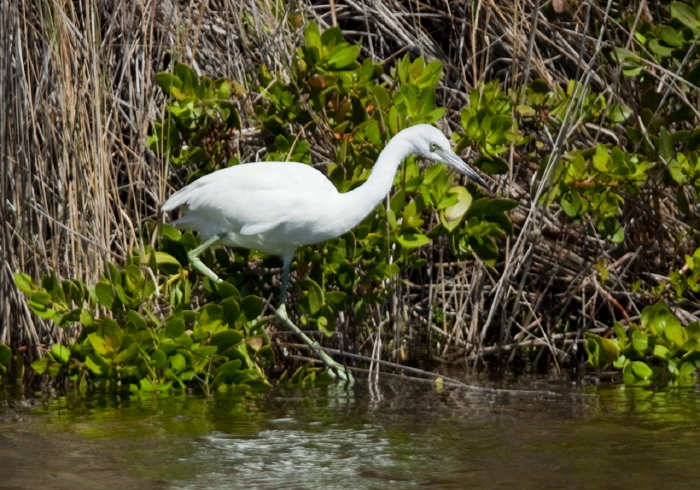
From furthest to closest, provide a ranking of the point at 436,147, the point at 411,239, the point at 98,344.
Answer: the point at 411,239
the point at 436,147
the point at 98,344

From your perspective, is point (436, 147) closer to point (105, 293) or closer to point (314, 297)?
point (314, 297)

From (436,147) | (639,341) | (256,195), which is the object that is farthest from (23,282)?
(639,341)

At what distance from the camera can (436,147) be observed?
407 centimetres

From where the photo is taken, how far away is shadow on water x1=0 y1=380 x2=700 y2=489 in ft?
8.77

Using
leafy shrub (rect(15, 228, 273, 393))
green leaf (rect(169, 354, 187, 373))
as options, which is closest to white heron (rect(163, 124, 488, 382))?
leafy shrub (rect(15, 228, 273, 393))

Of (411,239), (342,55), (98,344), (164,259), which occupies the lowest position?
(98,344)

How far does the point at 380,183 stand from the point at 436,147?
0.26 m

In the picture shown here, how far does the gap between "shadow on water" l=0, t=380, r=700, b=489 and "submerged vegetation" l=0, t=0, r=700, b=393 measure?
33 cm

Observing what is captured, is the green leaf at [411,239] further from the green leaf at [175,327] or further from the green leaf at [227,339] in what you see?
the green leaf at [175,327]

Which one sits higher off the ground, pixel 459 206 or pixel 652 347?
pixel 459 206

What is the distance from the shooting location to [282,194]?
4.04 m

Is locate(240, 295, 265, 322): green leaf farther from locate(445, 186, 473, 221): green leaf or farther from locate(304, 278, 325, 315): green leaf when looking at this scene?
locate(445, 186, 473, 221): green leaf

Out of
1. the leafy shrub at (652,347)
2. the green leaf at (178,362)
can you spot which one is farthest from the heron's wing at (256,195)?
the leafy shrub at (652,347)

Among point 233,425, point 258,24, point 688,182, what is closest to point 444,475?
point 233,425
